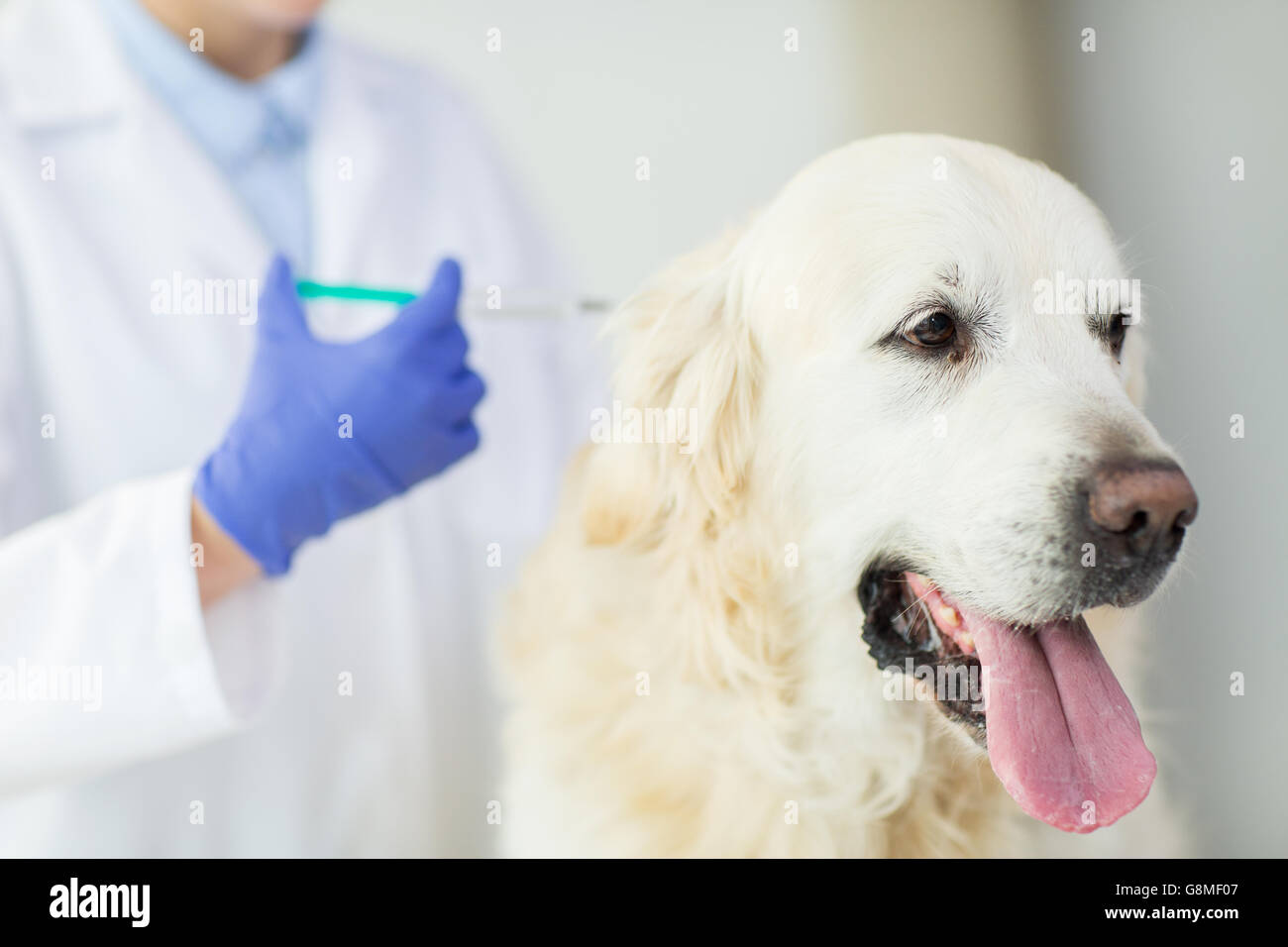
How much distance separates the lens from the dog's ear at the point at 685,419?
0.79 m

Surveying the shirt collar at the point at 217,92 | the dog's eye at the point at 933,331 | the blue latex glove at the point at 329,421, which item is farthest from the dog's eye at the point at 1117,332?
the shirt collar at the point at 217,92

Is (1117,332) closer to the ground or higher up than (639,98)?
closer to the ground

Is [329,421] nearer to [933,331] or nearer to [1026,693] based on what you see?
[933,331]

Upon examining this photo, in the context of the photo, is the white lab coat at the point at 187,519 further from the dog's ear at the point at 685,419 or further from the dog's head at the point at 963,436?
the dog's head at the point at 963,436

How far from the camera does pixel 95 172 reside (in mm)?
1030

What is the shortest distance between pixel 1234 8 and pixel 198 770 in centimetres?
160

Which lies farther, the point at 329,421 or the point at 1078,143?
the point at 1078,143

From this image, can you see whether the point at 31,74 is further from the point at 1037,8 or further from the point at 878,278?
the point at 1037,8

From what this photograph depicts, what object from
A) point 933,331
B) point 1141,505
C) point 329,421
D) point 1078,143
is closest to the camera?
point 1141,505

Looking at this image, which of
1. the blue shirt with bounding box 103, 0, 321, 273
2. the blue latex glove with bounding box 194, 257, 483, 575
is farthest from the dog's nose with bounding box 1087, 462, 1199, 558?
the blue shirt with bounding box 103, 0, 321, 273

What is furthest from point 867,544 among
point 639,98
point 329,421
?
point 639,98

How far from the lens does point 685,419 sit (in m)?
0.79

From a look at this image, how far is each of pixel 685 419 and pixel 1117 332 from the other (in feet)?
1.24

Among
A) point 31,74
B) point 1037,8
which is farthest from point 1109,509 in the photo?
point 31,74
